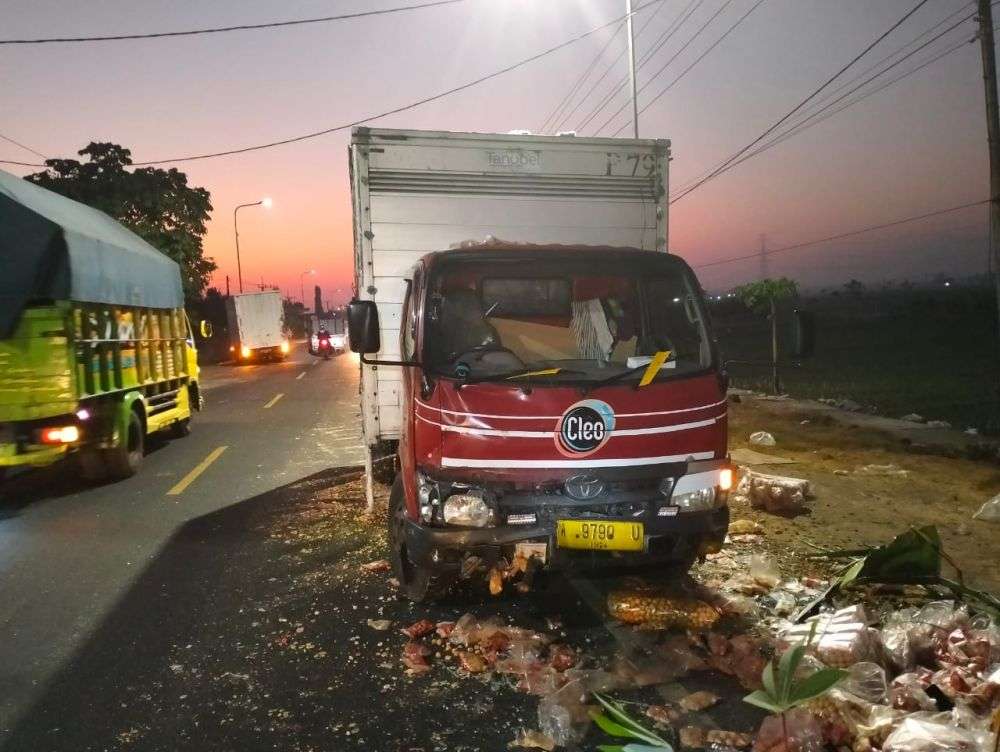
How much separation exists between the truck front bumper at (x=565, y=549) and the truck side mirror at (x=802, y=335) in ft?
3.48

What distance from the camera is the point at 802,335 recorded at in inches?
167

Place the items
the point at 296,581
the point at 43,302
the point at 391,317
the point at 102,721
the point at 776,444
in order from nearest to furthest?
the point at 102,721 → the point at 296,581 → the point at 391,317 → the point at 43,302 → the point at 776,444

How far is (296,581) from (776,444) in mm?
7140

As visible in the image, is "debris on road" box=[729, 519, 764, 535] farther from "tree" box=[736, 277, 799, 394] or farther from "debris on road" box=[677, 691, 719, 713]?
"tree" box=[736, 277, 799, 394]

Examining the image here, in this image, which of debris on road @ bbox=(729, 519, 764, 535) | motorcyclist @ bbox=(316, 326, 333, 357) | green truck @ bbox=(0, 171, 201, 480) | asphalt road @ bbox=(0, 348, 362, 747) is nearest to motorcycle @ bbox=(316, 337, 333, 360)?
motorcyclist @ bbox=(316, 326, 333, 357)

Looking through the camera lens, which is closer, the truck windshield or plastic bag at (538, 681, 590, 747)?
plastic bag at (538, 681, 590, 747)

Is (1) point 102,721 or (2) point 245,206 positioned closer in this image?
(1) point 102,721

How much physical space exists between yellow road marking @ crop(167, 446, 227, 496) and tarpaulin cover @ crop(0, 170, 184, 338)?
2.29m

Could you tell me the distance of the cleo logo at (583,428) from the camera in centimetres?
382

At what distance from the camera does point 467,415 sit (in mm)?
3852

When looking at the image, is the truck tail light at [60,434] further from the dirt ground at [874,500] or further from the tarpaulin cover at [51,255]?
the dirt ground at [874,500]

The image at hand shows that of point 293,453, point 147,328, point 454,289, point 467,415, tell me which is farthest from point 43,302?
point 467,415

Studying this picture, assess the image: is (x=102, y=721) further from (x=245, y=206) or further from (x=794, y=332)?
(x=245, y=206)

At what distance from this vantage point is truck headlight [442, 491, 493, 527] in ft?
12.5
